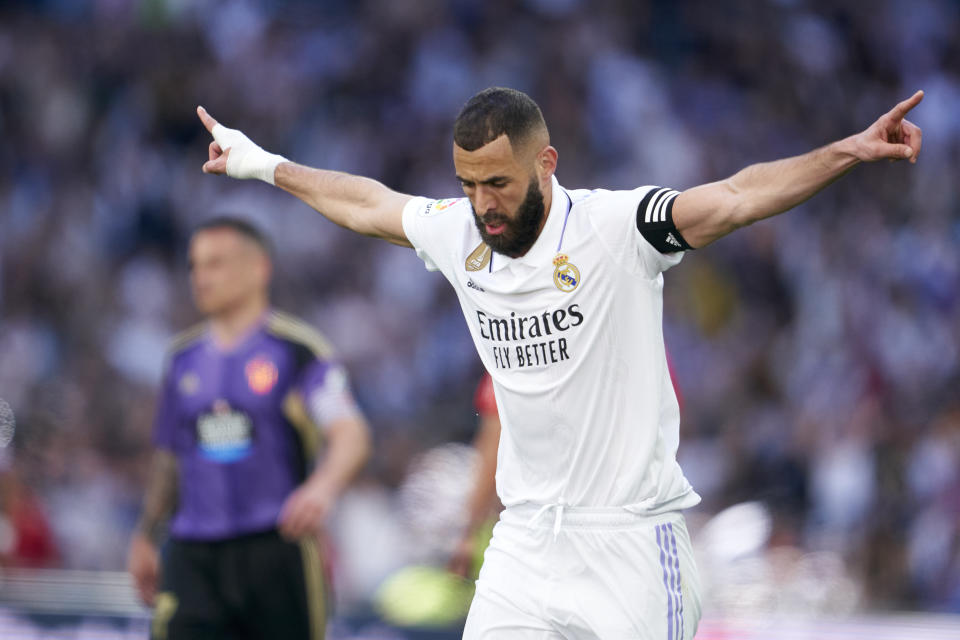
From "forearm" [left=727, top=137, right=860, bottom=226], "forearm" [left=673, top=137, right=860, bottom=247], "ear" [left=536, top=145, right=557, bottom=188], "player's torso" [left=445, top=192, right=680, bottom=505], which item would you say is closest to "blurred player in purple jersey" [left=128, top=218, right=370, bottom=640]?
"player's torso" [left=445, top=192, right=680, bottom=505]

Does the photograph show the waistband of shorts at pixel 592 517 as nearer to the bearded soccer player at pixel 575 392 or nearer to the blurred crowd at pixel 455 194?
the bearded soccer player at pixel 575 392

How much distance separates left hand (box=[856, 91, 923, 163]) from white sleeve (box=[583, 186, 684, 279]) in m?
0.66

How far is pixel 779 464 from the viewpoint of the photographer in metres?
10.5

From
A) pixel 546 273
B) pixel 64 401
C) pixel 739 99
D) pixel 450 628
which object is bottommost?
pixel 450 628

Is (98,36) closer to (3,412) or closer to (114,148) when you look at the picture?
(114,148)

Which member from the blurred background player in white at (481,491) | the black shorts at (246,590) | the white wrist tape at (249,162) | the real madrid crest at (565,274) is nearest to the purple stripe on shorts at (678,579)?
the real madrid crest at (565,274)

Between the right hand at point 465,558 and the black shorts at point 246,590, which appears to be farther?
the right hand at point 465,558

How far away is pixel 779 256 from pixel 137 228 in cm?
674

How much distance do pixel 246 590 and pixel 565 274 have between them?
2828 mm

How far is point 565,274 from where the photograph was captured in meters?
4.60

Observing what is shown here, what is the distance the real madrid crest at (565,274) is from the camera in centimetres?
459

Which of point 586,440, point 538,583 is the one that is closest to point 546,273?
point 586,440

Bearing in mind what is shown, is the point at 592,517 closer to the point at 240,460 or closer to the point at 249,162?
the point at 249,162

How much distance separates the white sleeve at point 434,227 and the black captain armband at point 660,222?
729mm
